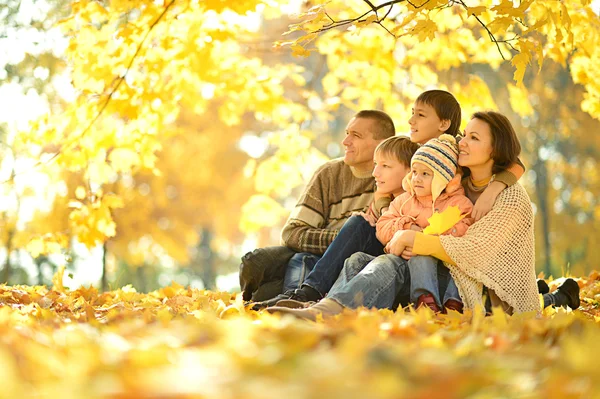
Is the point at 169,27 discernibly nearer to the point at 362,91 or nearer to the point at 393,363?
the point at 362,91

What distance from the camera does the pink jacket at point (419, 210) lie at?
11.8ft

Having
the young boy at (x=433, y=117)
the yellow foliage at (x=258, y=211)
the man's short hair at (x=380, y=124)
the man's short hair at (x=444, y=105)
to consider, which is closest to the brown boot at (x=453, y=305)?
the young boy at (x=433, y=117)

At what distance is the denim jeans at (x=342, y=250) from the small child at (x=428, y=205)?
111 millimetres

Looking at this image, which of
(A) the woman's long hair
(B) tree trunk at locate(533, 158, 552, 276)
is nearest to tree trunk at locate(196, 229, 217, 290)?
(B) tree trunk at locate(533, 158, 552, 276)

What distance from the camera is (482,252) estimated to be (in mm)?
3406

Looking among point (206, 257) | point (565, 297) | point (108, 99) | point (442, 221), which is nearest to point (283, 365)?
point (442, 221)

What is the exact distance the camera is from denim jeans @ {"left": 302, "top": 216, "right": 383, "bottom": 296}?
143 inches

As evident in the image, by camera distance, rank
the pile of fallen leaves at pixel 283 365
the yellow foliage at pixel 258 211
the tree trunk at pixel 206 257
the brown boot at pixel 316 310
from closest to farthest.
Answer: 1. the pile of fallen leaves at pixel 283 365
2. the brown boot at pixel 316 310
3. the yellow foliage at pixel 258 211
4. the tree trunk at pixel 206 257

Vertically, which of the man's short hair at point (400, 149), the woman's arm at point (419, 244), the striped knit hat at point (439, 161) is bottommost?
the woman's arm at point (419, 244)

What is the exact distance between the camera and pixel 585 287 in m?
5.66

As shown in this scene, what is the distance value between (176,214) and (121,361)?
12.3 metres

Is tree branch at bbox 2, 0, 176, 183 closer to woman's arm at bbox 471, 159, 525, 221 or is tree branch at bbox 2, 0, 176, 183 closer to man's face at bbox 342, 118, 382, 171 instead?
man's face at bbox 342, 118, 382, 171

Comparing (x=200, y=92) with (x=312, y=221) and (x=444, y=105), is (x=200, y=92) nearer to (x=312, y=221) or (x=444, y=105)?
(x=312, y=221)

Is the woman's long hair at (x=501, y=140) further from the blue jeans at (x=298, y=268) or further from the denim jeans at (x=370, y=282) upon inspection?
the blue jeans at (x=298, y=268)
